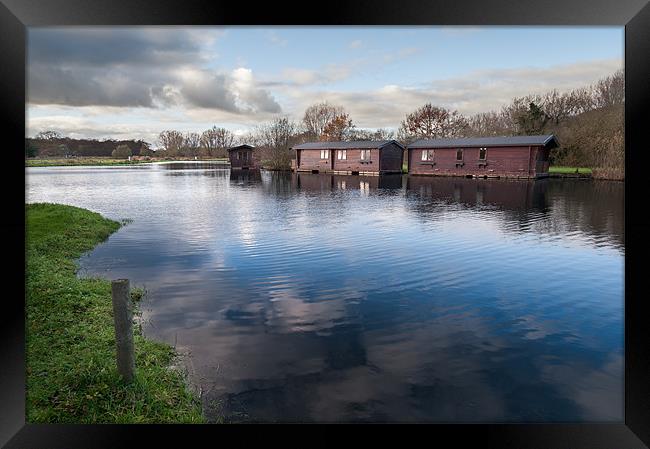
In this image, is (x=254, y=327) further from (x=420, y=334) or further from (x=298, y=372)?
(x=420, y=334)

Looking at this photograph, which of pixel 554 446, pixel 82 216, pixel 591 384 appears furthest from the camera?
pixel 82 216

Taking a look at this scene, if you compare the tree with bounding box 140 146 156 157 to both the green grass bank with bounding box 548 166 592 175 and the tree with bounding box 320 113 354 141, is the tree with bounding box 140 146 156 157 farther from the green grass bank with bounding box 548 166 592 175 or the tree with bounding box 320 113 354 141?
the green grass bank with bounding box 548 166 592 175

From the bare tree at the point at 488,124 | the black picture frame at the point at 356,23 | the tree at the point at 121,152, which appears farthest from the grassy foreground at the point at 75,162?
the black picture frame at the point at 356,23

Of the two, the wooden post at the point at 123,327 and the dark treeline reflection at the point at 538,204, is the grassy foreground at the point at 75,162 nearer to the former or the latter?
the dark treeline reflection at the point at 538,204

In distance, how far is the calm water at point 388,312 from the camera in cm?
514

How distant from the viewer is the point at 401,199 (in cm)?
2431

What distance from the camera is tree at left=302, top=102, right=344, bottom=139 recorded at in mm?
60812

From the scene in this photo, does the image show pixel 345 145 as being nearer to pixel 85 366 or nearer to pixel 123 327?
A: pixel 85 366

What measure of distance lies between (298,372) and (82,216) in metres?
13.6

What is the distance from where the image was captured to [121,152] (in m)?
73.4

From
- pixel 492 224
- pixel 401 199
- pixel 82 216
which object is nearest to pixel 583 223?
pixel 492 224

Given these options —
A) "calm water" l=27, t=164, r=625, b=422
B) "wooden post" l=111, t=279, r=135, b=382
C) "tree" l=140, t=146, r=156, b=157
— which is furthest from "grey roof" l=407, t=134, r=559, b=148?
"tree" l=140, t=146, r=156, b=157
